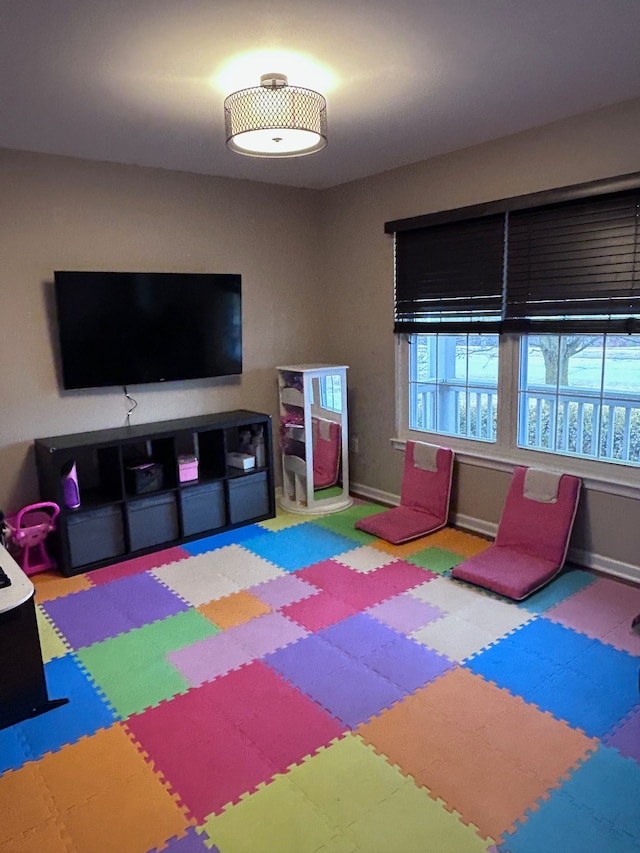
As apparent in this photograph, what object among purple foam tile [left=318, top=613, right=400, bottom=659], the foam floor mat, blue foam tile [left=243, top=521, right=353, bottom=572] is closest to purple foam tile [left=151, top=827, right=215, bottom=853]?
the foam floor mat

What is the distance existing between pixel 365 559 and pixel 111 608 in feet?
4.82

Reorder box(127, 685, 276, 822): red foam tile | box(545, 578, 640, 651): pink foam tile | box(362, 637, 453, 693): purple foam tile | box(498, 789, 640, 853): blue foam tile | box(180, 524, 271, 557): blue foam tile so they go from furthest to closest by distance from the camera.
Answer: box(180, 524, 271, 557): blue foam tile → box(545, 578, 640, 651): pink foam tile → box(362, 637, 453, 693): purple foam tile → box(127, 685, 276, 822): red foam tile → box(498, 789, 640, 853): blue foam tile

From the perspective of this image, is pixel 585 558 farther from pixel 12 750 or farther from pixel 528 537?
pixel 12 750

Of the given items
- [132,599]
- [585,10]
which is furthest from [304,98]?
[132,599]

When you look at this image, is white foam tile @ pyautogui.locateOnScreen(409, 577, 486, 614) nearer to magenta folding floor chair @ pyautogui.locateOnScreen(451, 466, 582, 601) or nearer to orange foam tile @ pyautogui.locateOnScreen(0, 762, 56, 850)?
magenta folding floor chair @ pyautogui.locateOnScreen(451, 466, 582, 601)

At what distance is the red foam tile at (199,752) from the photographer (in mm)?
1928

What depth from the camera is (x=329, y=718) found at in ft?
7.38

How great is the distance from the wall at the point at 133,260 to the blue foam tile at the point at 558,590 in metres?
2.49

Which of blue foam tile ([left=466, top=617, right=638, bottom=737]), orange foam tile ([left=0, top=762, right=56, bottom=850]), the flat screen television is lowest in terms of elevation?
orange foam tile ([left=0, top=762, right=56, bottom=850])

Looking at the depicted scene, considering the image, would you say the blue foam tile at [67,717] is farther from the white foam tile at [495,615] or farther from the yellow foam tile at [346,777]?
the white foam tile at [495,615]

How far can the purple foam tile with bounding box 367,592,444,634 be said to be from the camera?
2859 mm

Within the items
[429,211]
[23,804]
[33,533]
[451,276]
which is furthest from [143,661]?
[429,211]

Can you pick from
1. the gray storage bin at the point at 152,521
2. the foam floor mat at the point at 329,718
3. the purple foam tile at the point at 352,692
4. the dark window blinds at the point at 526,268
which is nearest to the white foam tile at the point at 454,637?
the foam floor mat at the point at 329,718

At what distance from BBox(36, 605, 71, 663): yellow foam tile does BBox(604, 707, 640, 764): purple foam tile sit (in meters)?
2.30
